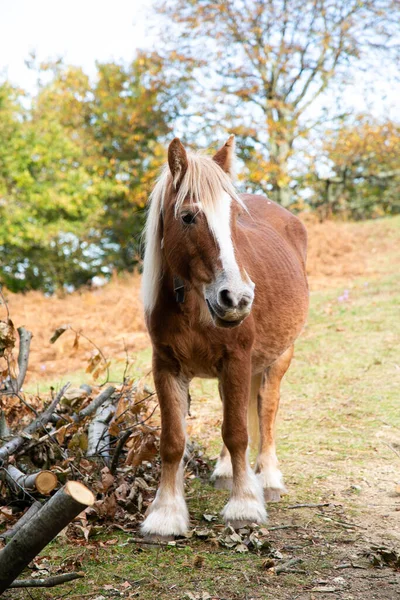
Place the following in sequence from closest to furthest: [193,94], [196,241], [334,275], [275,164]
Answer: [196,241]
[334,275]
[275,164]
[193,94]

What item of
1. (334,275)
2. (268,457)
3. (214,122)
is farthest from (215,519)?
(214,122)

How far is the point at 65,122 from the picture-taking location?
69.2 feet

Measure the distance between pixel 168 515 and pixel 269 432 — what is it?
4.09ft

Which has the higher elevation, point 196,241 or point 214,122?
point 214,122

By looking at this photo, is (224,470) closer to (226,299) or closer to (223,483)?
(223,483)

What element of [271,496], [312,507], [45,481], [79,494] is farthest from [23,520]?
[312,507]

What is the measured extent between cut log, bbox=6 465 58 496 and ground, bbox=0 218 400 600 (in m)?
0.38

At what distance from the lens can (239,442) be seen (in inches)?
144

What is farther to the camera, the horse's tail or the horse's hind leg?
the horse's tail

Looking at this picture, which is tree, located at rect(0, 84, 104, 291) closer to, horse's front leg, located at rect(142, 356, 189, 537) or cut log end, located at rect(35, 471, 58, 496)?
horse's front leg, located at rect(142, 356, 189, 537)

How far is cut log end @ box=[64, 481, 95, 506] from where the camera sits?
2256mm

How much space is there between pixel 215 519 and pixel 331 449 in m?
1.76

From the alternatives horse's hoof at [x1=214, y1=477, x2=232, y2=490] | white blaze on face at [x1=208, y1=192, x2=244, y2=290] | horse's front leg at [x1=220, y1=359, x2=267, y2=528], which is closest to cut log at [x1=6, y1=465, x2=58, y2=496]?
horse's front leg at [x1=220, y1=359, x2=267, y2=528]

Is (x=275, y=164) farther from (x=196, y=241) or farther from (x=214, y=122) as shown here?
(x=196, y=241)
